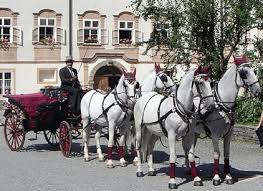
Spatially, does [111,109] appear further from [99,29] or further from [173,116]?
[99,29]

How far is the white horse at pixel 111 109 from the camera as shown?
41.0ft

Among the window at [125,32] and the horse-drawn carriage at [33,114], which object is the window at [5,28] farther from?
the horse-drawn carriage at [33,114]

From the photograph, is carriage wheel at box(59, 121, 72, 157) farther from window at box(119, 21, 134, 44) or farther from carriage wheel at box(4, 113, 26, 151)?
window at box(119, 21, 134, 44)

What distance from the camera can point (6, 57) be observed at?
3662 centimetres

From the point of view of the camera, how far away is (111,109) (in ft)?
42.7

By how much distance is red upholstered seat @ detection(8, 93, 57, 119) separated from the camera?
15273 mm

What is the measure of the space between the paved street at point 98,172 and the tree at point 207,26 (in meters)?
4.79

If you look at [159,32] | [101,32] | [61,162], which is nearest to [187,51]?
[159,32]

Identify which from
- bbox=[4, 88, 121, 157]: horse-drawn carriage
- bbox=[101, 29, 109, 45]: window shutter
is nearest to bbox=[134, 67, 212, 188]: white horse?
bbox=[4, 88, 121, 157]: horse-drawn carriage

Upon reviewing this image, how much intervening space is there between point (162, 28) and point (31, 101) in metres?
6.93

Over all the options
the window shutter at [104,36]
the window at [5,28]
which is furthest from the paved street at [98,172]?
the window shutter at [104,36]

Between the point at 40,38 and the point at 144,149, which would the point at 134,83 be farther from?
the point at 40,38

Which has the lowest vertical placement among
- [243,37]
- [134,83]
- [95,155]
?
[95,155]

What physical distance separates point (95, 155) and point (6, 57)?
76.4ft
